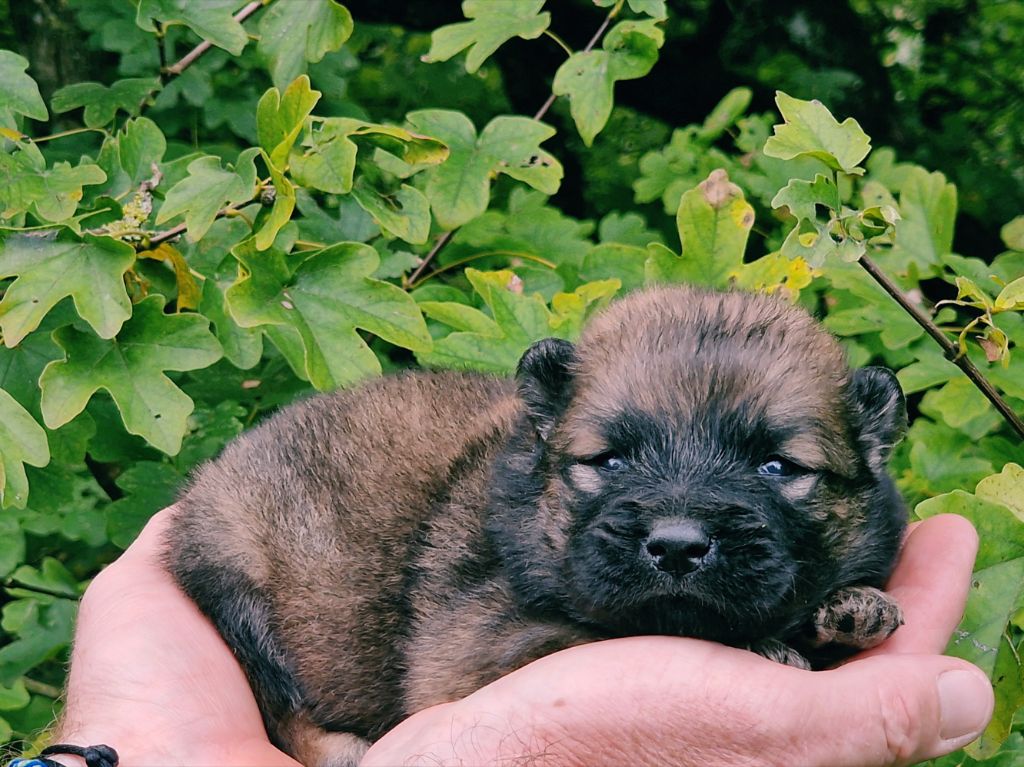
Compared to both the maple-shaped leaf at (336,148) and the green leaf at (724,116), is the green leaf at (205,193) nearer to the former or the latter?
the maple-shaped leaf at (336,148)

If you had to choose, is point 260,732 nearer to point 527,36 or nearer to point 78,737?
point 78,737

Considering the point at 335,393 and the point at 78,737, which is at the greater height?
the point at 335,393

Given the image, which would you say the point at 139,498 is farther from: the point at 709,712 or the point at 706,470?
the point at 709,712

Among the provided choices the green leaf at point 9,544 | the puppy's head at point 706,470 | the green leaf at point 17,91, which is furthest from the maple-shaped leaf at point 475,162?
the green leaf at point 9,544

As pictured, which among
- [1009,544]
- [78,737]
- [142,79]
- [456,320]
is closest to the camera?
[1009,544]

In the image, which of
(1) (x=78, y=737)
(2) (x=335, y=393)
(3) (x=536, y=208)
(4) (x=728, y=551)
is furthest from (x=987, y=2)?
(1) (x=78, y=737)

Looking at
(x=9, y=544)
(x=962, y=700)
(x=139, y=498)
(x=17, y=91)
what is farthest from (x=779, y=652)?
(x=17, y=91)

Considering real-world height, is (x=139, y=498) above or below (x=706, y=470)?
below
